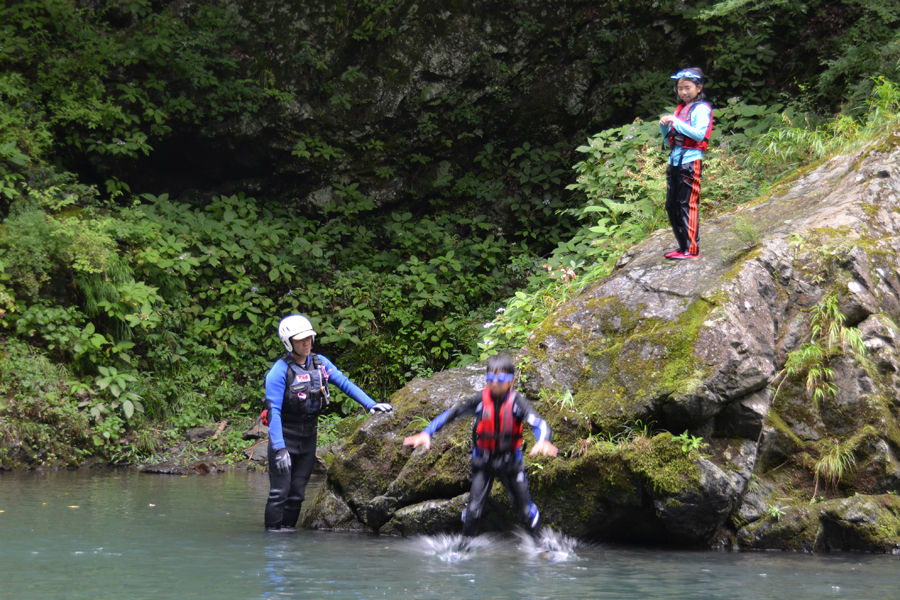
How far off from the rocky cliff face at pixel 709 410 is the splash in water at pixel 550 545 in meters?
0.10

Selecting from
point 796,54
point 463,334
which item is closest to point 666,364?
point 463,334

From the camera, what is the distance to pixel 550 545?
6207 mm

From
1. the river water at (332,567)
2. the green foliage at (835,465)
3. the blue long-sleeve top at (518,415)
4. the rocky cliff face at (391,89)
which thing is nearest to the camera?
the river water at (332,567)

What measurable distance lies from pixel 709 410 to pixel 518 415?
5.10 feet

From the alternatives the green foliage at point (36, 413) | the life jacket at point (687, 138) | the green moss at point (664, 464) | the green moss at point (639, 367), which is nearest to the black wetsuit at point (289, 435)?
the green moss at point (639, 367)

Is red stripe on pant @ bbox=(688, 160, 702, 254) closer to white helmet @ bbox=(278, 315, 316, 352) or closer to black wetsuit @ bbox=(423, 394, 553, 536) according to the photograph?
black wetsuit @ bbox=(423, 394, 553, 536)

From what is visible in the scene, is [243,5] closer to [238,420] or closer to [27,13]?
[27,13]

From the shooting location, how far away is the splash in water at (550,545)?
6.00 meters

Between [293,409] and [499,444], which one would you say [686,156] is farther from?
[293,409]

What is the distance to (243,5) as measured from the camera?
16.1 meters

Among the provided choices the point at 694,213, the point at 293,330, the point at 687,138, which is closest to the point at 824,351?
the point at 694,213

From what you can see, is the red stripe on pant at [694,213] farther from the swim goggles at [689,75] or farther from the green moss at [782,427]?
the green moss at [782,427]

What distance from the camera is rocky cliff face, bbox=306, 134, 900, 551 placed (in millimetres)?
6172

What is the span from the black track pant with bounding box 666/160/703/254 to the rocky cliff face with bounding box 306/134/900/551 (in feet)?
0.85
